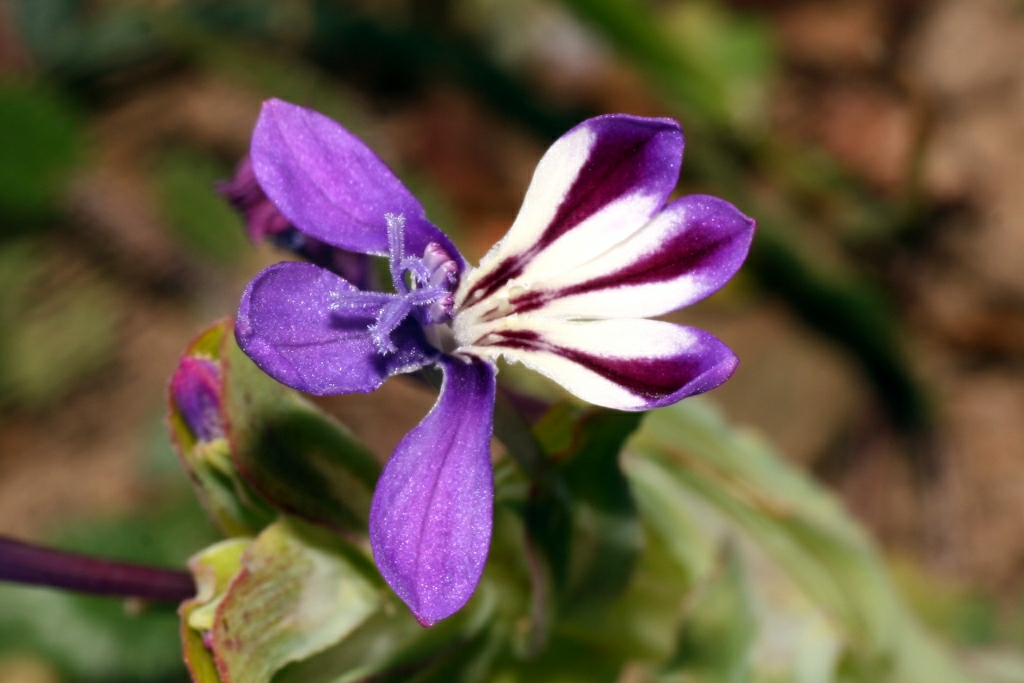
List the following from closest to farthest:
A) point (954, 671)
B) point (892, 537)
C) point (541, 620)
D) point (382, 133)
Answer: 1. point (541, 620)
2. point (954, 671)
3. point (892, 537)
4. point (382, 133)

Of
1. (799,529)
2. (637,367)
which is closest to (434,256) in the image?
(637,367)

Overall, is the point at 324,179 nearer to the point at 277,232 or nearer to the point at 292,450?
the point at 277,232

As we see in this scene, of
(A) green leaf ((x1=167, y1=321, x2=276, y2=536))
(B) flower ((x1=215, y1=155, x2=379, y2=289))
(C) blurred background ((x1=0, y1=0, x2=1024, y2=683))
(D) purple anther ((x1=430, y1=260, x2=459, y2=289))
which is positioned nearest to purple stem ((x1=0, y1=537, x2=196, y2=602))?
(A) green leaf ((x1=167, y1=321, x2=276, y2=536))

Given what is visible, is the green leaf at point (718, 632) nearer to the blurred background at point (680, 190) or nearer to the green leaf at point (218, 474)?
the green leaf at point (218, 474)

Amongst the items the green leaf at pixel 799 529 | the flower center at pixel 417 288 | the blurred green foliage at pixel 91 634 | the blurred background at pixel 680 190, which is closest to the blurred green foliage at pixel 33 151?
the blurred background at pixel 680 190

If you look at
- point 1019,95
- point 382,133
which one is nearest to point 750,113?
point 1019,95

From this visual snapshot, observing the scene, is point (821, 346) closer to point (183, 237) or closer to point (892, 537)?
point (892, 537)
